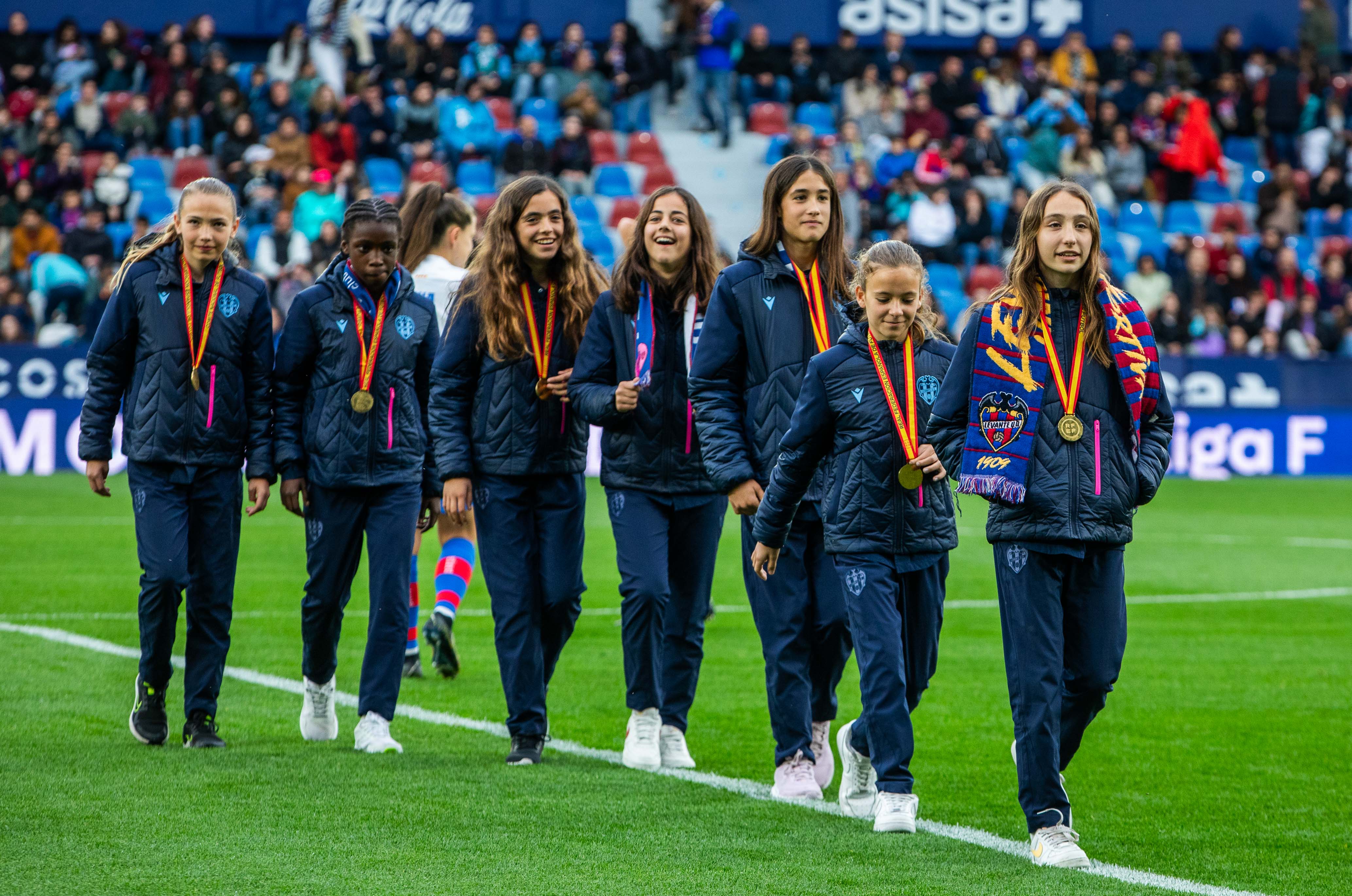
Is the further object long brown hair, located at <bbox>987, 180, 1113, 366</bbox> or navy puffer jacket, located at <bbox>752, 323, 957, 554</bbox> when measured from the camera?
navy puffer jacket, located at <bbox>752, 323, 957, 554</bbox>

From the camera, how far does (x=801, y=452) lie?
5602 millimetres

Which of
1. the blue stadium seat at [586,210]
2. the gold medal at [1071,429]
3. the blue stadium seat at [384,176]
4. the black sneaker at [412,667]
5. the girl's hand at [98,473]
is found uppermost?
the blue stadium seat at [384,176]

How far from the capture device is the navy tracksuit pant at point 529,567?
6617 mm

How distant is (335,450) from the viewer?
6.68 metres

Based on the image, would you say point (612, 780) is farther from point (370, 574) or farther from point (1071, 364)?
point (1071, 364)

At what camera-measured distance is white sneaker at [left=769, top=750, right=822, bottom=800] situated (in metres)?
5.99

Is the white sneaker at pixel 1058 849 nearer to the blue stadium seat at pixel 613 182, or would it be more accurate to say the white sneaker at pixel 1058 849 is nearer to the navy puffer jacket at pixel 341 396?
the navy puffer jacket at pixel 341 396

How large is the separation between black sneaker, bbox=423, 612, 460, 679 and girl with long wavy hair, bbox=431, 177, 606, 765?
1.77 meters

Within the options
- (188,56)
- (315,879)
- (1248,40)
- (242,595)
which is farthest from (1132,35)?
(315,879)

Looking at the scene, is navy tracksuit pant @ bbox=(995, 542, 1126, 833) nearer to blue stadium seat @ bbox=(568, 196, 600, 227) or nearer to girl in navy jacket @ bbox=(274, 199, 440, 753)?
girl in navy jacket @ bbox=(274, 199, 440, 753)

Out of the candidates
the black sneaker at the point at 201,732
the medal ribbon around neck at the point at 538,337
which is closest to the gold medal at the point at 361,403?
the medal ribbon around neck at the point at 538,337

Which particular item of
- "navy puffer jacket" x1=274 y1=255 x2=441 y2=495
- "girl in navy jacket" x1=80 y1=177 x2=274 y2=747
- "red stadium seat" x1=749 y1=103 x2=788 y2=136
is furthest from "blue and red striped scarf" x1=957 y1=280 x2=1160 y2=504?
"red stadium seat" x1=749 y1=103 x2=788 y2=136

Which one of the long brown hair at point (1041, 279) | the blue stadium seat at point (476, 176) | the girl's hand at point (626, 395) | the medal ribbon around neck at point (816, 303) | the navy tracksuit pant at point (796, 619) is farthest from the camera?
the blue stadium seat at point (476, 176)

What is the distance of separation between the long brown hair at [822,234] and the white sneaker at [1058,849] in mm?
1976
